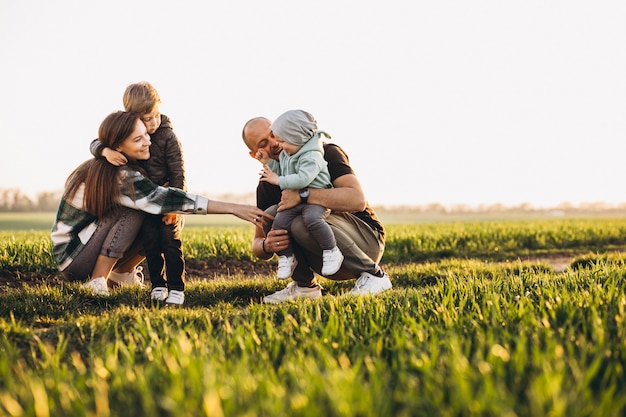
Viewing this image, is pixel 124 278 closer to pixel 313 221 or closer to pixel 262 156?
pixel 262 156

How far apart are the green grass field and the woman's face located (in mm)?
1269

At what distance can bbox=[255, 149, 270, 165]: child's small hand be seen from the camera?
5.12 meters

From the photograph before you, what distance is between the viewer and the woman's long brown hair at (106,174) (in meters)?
4.96

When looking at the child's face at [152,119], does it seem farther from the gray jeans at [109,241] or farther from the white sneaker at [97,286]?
the white sneaker at [97,286]

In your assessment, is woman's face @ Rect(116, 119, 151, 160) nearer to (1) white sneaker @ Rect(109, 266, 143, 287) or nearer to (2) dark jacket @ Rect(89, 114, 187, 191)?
(2) dark jacket @ Rect(89, 114, 187, 191)

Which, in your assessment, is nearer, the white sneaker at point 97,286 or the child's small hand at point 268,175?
the child's small hand at point 268,175

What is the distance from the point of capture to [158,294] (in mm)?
5227

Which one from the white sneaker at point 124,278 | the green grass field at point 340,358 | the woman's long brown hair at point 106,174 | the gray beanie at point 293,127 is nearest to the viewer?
the green grass field at point 340,358

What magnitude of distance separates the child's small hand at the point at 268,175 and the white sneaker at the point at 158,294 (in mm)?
1368

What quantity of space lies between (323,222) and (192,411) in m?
2.97

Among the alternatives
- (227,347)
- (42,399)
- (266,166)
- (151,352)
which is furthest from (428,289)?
(42,399)

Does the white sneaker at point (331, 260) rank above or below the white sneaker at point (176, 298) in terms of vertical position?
above

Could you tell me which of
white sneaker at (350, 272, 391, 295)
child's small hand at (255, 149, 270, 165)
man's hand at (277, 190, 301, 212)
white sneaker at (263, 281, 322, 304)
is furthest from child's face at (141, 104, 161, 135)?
white sneaker at (350, 272, 391, 295)

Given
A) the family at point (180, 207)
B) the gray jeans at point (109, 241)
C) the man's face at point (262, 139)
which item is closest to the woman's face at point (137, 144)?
the family at point (180, 207)
